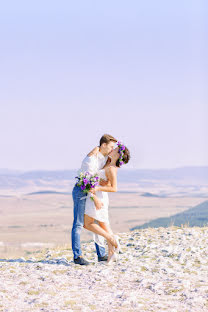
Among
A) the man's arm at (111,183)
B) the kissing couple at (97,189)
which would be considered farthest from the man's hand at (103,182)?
the man's arm at (111,183)

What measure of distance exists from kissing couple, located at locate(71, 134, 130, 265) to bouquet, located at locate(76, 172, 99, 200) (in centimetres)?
3

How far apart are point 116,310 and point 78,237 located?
9.18ft

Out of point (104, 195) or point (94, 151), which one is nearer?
point (94, 151)

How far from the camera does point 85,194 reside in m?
Answer: 9.77

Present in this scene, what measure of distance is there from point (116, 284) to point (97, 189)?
2.04 meters

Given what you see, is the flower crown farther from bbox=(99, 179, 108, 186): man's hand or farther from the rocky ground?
the rocky ground

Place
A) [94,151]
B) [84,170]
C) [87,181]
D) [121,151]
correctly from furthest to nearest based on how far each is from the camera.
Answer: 1. [121,151]
2. [84,170]
3. [94,151]
4. [87,181]

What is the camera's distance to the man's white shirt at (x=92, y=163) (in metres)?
9.62

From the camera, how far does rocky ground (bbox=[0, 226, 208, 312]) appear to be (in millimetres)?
7484

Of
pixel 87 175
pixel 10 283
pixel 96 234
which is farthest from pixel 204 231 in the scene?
pixel 10 283

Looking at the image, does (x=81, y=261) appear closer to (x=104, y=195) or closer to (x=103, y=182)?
(x=104, y=195)

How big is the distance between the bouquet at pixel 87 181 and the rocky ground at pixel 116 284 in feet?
5.83

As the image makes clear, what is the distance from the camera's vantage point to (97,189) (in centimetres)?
965

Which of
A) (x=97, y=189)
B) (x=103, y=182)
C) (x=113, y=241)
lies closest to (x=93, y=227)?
(x=113, y=241)
